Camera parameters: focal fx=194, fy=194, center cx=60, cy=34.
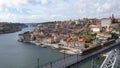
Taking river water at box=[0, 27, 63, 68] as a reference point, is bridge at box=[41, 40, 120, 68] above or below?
above

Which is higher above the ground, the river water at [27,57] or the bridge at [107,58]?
the bridge at [107,58]

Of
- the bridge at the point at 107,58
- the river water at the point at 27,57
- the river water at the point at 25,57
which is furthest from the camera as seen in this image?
the river water at the point at 25,57

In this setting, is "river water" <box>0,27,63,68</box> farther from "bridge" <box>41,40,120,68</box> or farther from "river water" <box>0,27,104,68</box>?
"bridge" <box>41,40,120,68</box>

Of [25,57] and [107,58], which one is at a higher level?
[107,58]

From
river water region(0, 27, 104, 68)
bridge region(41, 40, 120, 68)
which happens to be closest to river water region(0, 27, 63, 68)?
river water region(0, 27, 104, 68)

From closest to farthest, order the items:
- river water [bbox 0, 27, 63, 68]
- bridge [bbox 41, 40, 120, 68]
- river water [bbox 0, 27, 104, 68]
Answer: bridge [bbox 41, 40, 120, 68] < river water [bbox 0, 27, 104, 68] < river water [bbox 0, 27, 63, 68]

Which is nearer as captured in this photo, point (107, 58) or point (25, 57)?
point (107, 58)

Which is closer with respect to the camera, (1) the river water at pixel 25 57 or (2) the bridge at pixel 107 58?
(2) the bridge at pixel 107 58

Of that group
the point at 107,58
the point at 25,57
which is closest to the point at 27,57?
the point at 25,57

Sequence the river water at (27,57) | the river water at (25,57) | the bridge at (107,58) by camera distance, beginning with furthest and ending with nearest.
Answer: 1. the river water at (25,57)
2. the river water at (27,57)
3. the bridge at (107,58)

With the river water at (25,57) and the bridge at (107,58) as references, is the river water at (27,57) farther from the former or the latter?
the bridge at (107,58)

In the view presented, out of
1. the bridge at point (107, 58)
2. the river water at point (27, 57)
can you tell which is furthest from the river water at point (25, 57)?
the bridge at point (107, 58)


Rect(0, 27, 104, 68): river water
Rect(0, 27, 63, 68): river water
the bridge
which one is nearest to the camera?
the bridge

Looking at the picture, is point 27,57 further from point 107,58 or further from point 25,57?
point 107,58
